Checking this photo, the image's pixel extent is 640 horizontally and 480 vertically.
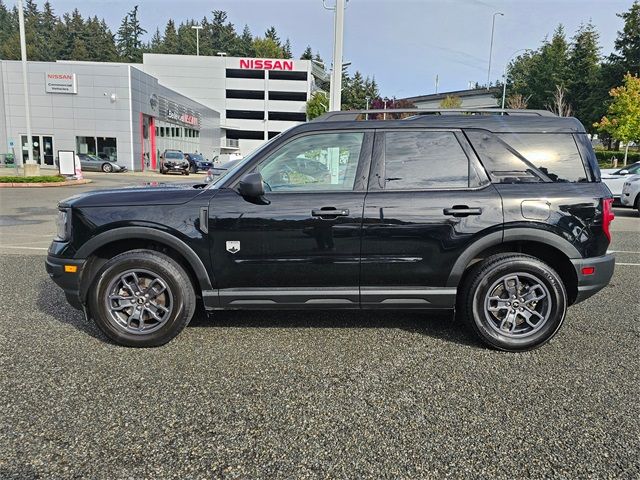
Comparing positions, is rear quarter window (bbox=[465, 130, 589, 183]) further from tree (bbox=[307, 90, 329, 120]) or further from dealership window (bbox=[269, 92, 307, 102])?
dealership window (bbox=[269, 92, 307, 102])

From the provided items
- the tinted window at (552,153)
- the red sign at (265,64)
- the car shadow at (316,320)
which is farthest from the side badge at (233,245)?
the red sign at (265,64)

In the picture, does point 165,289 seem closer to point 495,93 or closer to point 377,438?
point 377,438

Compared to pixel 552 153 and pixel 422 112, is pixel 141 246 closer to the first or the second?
pixel 422 112

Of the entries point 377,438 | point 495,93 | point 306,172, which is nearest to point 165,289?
point 306,172

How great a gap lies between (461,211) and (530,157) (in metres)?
0.77

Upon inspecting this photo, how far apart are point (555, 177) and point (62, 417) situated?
3943 millimetres

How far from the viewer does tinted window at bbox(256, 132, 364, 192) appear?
374 centimetres

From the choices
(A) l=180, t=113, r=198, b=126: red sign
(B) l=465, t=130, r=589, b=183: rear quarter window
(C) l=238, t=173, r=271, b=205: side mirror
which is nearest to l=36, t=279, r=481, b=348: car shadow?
(C) l=238, t=173, r=271, b=205: side mirror

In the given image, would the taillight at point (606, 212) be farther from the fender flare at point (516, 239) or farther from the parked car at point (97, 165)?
the parked car at point (97, 165)

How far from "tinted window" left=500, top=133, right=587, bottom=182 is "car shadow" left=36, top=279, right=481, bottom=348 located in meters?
1.58

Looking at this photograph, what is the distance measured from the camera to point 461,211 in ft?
11.9

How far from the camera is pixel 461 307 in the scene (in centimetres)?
386

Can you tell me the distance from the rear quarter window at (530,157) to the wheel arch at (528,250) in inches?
17.9

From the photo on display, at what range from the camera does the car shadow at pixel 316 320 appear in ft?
13.8
